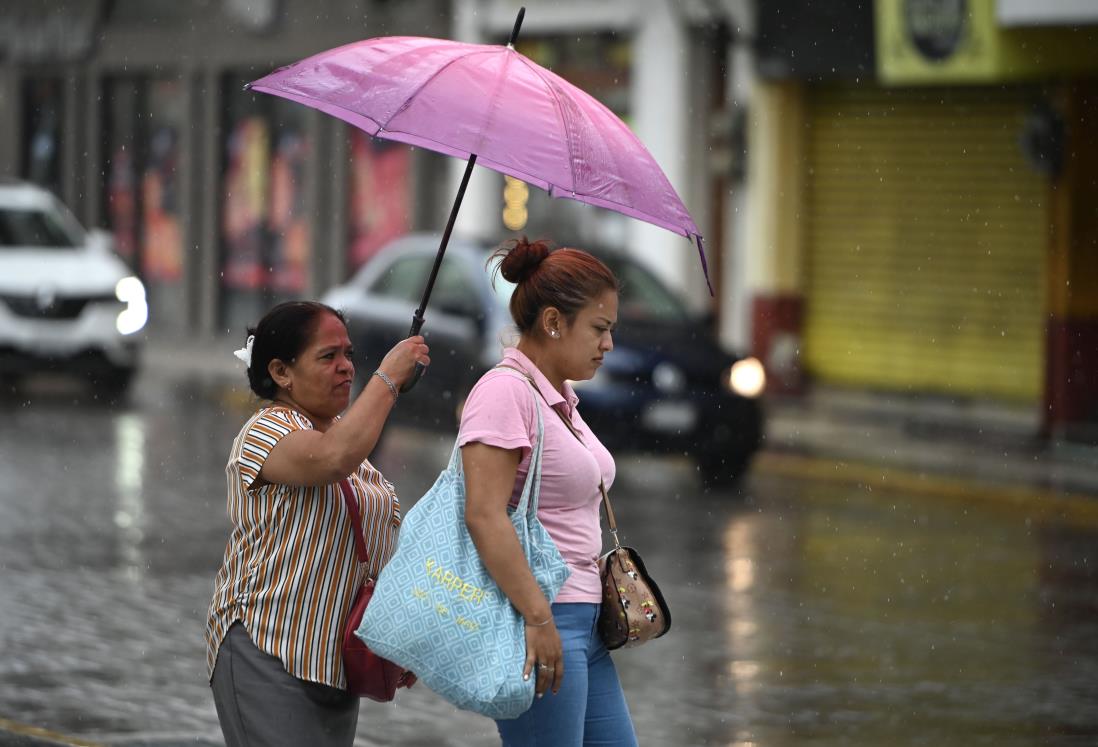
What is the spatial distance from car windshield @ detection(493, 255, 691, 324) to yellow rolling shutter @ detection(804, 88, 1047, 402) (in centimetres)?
520

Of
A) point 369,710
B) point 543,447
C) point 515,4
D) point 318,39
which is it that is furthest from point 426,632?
point 318,39

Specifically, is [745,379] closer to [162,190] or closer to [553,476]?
[553,476]

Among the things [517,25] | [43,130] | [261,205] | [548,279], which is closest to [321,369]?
[548,279]

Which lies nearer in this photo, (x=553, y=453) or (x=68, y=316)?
(x=553, y=453)

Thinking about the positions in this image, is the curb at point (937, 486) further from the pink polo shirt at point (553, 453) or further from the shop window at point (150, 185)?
the shop window at point (150, 185)

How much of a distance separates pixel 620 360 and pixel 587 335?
942 centimetres

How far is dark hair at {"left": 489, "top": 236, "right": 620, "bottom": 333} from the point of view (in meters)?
4.04

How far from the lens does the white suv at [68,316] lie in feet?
59.7

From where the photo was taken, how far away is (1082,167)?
17234 millimetres

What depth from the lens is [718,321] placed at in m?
21.6

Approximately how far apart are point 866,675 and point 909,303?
12.6 m

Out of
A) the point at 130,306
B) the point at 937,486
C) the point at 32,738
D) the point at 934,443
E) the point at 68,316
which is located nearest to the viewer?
the point at 32,738

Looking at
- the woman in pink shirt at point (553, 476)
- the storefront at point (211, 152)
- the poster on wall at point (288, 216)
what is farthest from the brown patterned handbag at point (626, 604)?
the poster on wall at point (288, 216)

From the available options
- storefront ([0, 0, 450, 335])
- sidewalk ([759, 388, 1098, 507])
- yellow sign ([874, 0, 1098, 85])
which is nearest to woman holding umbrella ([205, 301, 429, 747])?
sidewalk ([759, 388, 1098, 507])
